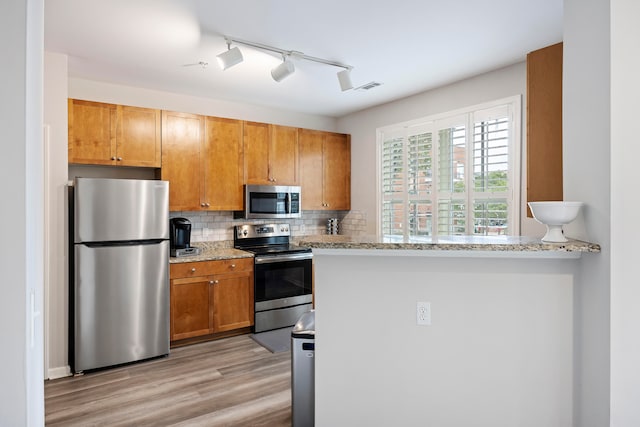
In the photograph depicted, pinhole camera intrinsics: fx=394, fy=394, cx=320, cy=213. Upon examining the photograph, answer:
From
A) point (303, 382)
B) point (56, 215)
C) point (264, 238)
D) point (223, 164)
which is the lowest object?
point (303, 382)

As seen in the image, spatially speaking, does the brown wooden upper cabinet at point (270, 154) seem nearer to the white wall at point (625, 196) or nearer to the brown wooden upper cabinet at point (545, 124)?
the brown wooden upper cabinet at point (545, 124)

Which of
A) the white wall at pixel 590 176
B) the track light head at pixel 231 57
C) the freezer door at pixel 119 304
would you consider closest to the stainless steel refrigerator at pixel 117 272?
the freezer door at pixel 119 304

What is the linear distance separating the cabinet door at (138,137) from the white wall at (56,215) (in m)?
0.55

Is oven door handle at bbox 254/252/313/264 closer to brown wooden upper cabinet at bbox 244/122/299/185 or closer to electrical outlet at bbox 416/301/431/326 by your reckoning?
brown wooden upper cabinet at bbox 244/122/299/185

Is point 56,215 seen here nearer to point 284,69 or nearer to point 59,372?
point 59,372

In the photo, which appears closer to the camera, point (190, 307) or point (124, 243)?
point (124, 243)

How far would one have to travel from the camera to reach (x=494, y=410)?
1.86 m

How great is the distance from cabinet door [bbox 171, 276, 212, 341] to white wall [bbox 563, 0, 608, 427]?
10.3ft

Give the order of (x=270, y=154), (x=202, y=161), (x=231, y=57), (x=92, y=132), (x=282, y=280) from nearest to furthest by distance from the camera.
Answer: (x=231, y=57) → (x=92, y=132) → (x=202, y=161) → (x=282, y=280) → (x=270, y=154)

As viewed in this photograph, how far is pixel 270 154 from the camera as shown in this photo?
466 cm

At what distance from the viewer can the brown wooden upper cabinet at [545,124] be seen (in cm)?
229

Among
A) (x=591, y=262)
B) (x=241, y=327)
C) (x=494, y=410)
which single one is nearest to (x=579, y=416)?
(x=494, y=410)

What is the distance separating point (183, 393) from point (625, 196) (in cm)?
290

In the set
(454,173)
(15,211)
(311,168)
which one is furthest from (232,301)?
(15,211)
